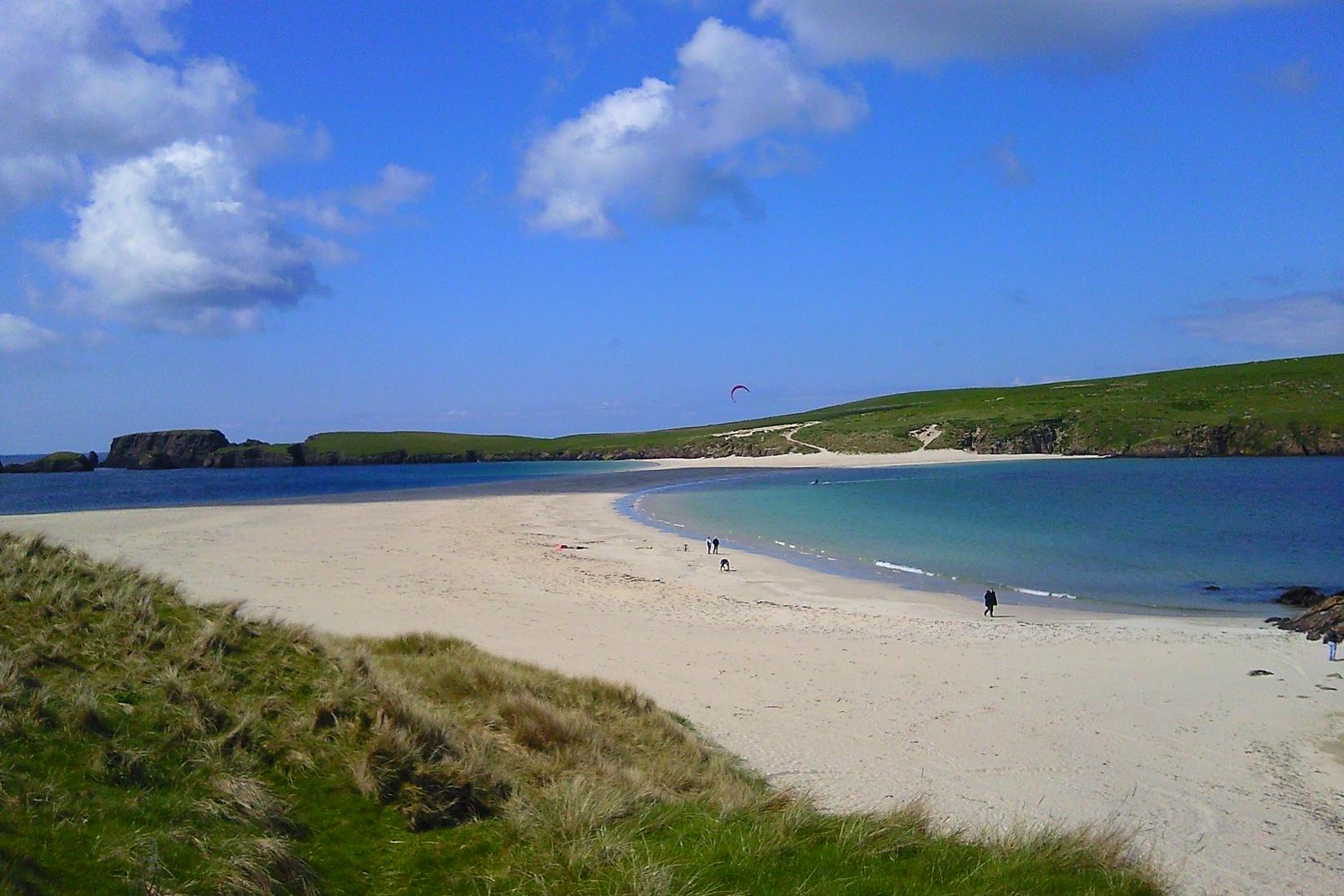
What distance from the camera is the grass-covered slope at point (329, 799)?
4.64 metres

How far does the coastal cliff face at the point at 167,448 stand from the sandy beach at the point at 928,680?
160247 millimetres

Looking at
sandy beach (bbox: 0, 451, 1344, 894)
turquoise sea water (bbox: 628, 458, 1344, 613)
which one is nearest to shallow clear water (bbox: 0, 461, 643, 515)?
turquoise sea water (bbox: 628, 458, 1344, 613)

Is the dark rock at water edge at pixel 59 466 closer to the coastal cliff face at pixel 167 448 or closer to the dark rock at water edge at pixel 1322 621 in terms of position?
the coastal cliff face at pixel 167 448

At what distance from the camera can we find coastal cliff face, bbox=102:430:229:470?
558 feet

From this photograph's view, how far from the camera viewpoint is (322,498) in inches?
2753

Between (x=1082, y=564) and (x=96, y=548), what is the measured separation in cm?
3731

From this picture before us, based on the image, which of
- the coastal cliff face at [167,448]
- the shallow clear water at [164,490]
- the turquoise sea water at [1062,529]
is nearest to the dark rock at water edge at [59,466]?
the coastal cliff face at [167,448]

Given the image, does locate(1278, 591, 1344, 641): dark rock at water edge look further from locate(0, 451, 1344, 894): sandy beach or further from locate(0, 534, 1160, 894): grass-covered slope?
locate(0, 534, 1160, 894): grass-covered slope

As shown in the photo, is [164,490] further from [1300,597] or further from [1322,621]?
[1322,621]

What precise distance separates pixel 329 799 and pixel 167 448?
19680 cm

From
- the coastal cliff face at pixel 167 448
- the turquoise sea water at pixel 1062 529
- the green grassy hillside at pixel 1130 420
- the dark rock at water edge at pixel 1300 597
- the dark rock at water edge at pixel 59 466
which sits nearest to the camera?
the dark rock at water edge at pixel 1300 597

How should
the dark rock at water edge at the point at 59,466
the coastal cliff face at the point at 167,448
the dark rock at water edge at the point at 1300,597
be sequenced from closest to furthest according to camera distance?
the dark rock at water edge at the point at 1300,597 < the dark rock at water edge at the point at 59,466 < the coastal cliff face at the point at 167,448

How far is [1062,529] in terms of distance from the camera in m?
39.6

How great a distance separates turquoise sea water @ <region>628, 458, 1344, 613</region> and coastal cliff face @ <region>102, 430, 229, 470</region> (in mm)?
139536
